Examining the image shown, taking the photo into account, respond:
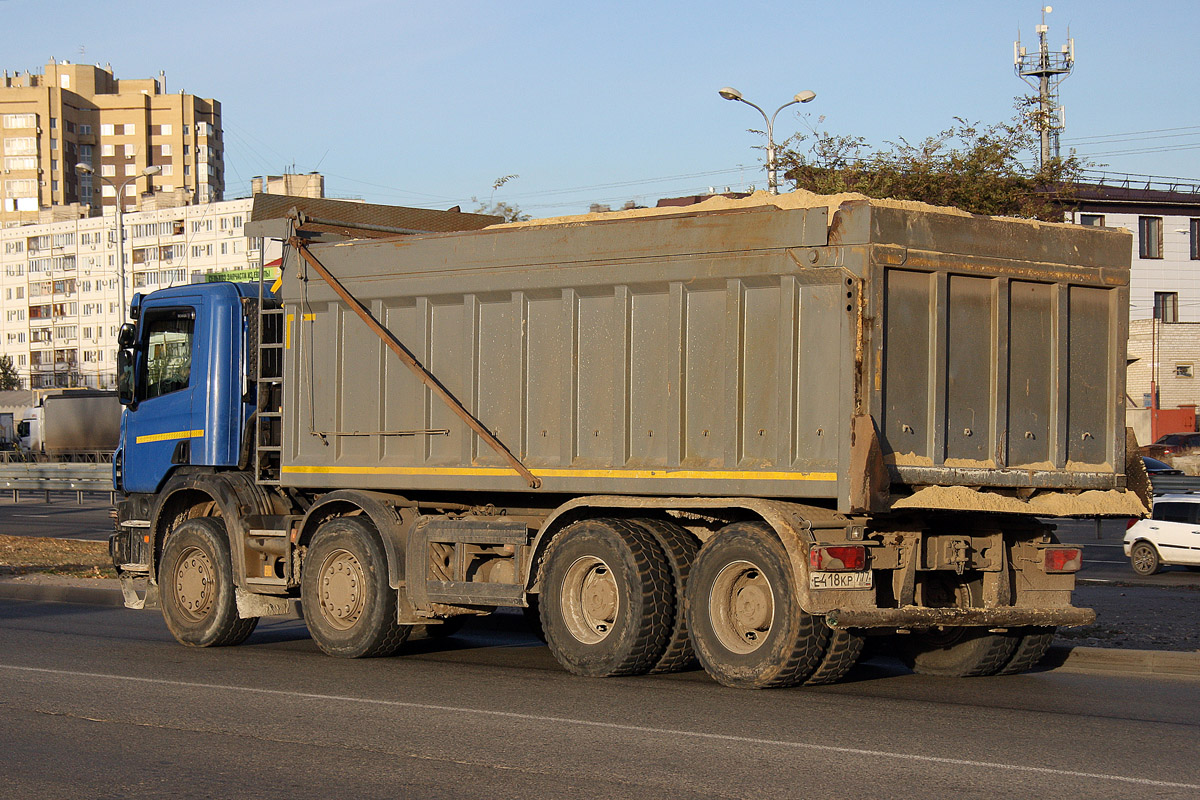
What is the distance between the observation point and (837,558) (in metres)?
8.82

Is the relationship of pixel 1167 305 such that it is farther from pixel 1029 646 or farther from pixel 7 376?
pixel 7 376

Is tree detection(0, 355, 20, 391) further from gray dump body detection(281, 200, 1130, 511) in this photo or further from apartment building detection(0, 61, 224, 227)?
gray dump body detection(281, 200, 1130, 511)

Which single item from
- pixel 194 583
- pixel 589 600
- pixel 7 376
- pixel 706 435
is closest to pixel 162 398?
pixel 194 583

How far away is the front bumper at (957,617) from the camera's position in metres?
8.81

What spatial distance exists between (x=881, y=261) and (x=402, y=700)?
13.6 ft

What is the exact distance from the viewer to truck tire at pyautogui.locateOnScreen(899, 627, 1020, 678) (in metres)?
10.3

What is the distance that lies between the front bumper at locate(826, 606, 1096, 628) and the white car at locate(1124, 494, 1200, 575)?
12.9 metres

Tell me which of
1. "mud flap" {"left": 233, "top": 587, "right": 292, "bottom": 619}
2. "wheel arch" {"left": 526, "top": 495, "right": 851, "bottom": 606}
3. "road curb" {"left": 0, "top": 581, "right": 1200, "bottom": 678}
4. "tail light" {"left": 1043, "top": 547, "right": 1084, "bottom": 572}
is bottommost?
"road curb" {"left": 0, "top": 581, "right": 1200, "bottom": 678}

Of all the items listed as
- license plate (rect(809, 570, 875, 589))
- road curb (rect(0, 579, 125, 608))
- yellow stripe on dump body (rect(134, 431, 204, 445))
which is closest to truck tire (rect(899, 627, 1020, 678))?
license plate (rect(809, 570, 875, 589))

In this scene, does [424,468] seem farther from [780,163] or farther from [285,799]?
[780,163]

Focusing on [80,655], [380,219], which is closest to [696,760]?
[80,655]

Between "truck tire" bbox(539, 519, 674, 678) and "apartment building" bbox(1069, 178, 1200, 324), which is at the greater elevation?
"apartment building" bbox(1069, 178, 1200, 324)

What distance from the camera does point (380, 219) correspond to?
13086 mm

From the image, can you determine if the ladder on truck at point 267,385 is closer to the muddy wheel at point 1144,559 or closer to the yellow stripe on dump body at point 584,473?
the yellow stripe on dump body at point 584,473
